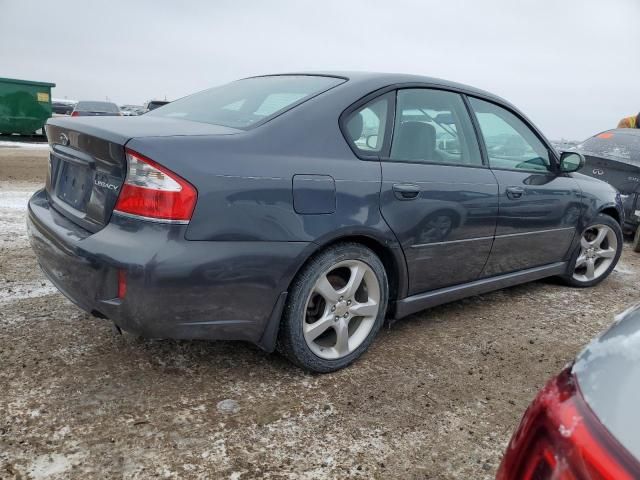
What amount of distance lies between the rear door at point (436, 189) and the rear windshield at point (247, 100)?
1.28 feet

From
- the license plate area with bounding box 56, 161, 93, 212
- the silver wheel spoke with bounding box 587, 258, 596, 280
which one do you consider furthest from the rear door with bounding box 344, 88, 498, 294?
the silver wheel spoke with bounding box 587, 258, 596, 280

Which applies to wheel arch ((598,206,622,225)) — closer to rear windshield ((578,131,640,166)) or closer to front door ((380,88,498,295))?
front door ((380,88,498,295))

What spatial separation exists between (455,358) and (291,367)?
0.92 meters

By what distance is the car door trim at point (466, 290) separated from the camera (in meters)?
2.88

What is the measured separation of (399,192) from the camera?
8.58 feet

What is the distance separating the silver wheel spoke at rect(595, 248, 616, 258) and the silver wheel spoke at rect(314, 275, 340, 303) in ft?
9.42

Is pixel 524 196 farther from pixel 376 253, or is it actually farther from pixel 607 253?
pixel 607 253

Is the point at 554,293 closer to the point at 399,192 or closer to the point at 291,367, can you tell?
the point at 399,192

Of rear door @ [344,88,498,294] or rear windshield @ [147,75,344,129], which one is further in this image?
rear door @ [344,88,498,294]

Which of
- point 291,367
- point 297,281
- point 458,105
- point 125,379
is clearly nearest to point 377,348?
point 291,367

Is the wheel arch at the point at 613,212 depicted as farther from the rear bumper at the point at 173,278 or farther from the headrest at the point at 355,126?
the rear bumper at the point at 173,278

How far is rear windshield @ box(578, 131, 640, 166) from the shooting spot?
6.19 meters

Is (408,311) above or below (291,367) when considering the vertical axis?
above

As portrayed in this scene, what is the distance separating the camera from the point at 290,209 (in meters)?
2.22
